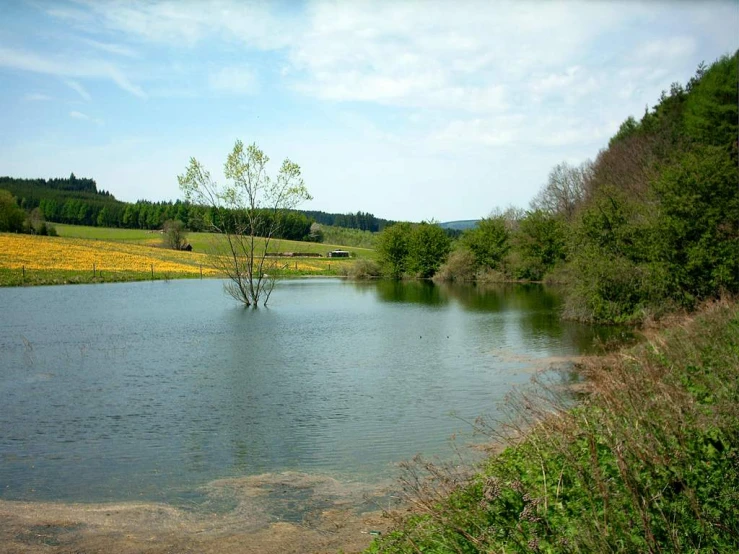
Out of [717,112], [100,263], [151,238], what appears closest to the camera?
[717,112]

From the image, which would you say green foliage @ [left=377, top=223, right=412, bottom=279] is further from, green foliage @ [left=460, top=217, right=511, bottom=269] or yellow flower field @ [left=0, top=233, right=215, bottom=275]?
yellow flower field @ [left=0, top=233, right=215, bottom=275]

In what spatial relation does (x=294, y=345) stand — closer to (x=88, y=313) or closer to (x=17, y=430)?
(x=17, y=430)

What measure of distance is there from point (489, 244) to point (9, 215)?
182 ft

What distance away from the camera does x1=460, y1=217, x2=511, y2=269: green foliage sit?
222 ft

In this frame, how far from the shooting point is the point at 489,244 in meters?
67.6

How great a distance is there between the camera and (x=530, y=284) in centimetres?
6225

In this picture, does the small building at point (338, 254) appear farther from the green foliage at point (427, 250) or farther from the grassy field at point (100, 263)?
the green foliage at point (427, 250)

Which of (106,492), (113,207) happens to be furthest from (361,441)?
(113,207)

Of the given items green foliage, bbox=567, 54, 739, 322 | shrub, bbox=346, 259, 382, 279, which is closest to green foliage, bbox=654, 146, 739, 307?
green foliage, bbox=567, 54, 739, 322

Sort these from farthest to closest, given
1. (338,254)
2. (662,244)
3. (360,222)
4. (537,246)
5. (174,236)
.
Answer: (360,222) → (338,254) → (174,236) → (537,246) → (662,244)

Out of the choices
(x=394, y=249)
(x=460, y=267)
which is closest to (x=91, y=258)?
(x=394, y=249)

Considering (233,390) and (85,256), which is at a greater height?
(85,256)

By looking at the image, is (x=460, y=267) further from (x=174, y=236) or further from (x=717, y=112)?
(x=174, y=236)

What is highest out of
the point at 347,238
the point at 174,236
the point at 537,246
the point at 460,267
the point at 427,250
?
the point at 347,238
